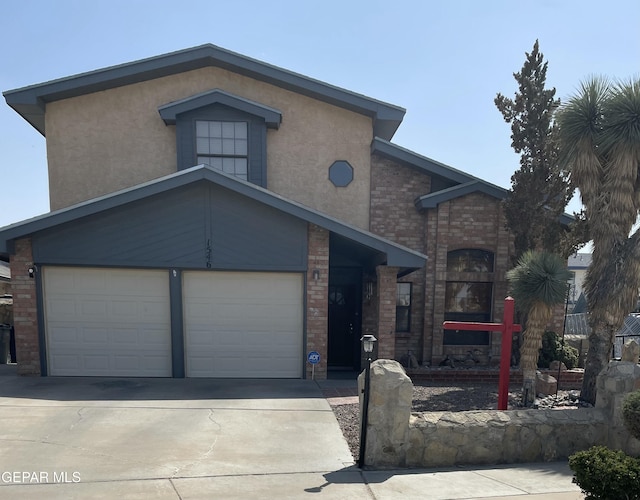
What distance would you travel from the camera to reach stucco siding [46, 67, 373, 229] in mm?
9922

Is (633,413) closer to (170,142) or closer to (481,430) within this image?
(481,430)

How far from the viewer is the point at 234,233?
804cm

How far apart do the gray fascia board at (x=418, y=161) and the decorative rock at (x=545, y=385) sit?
534 centimetres

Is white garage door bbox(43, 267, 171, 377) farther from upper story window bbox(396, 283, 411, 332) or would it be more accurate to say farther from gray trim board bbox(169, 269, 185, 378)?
upper story window bbox(396, 283, 411, 332)

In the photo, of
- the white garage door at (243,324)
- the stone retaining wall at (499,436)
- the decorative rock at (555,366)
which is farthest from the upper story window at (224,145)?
the decorative rock at (555,366)

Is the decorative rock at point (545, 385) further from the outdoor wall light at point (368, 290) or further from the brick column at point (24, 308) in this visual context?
the brick column at point (24, 308)

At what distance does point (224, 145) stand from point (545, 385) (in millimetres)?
9868

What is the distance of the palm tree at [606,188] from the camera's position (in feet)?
22.1

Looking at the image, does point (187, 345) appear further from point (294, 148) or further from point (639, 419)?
point (639, 419)

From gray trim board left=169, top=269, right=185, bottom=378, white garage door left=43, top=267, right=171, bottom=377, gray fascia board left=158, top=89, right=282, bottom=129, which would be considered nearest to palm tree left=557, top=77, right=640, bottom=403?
gray fascia board left=158, top=89, right=282, bottom=129

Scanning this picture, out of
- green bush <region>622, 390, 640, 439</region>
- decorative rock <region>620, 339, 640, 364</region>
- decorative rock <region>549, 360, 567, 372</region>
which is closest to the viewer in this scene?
green bush <region>622, 390, 640, 439</region>

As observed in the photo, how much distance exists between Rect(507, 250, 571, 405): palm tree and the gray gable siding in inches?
193

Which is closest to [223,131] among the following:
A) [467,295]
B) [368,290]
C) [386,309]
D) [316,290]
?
[316,290]

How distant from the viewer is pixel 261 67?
9.98m
